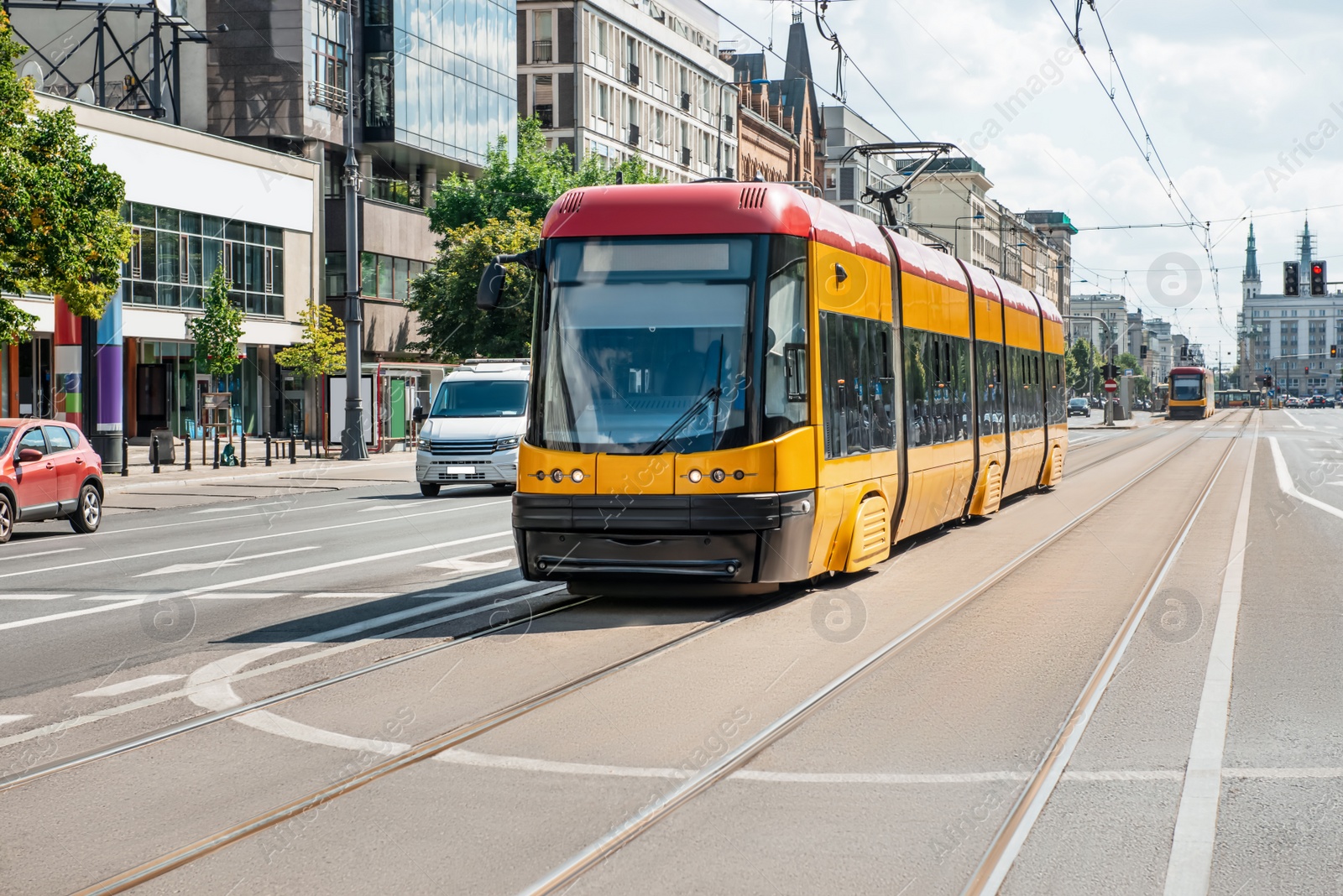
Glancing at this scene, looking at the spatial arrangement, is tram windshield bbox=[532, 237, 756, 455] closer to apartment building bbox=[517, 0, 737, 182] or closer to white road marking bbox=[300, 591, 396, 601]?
white road marking bbox=[300, 591, 396, 601]

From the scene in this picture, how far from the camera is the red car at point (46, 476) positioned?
18656 millimetres

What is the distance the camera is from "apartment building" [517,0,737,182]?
7012 centimetres

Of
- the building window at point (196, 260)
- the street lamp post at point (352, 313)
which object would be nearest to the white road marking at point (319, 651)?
the street lamp post at point (352, 313)

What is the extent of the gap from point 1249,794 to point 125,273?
41.0 m

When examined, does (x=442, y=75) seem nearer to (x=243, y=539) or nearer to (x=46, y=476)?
(x=46, y=476)

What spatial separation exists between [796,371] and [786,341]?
0.75ft

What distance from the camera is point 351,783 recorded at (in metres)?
5.84

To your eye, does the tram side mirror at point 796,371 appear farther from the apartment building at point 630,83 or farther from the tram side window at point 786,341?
the apartment building at point 630,83

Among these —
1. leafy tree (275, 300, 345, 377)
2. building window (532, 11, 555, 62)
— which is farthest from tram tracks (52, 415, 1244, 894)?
building window (532, 11, 555, 62)

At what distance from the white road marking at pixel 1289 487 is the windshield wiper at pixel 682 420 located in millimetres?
12271

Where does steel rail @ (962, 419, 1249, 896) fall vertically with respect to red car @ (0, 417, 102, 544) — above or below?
below

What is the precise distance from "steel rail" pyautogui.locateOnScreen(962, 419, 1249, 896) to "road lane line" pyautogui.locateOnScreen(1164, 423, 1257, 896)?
474 mm

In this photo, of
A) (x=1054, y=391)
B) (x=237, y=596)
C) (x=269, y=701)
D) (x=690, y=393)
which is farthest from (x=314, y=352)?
(x=269, y=701)

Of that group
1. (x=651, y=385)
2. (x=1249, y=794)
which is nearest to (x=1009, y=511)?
(x=651, y=385)
